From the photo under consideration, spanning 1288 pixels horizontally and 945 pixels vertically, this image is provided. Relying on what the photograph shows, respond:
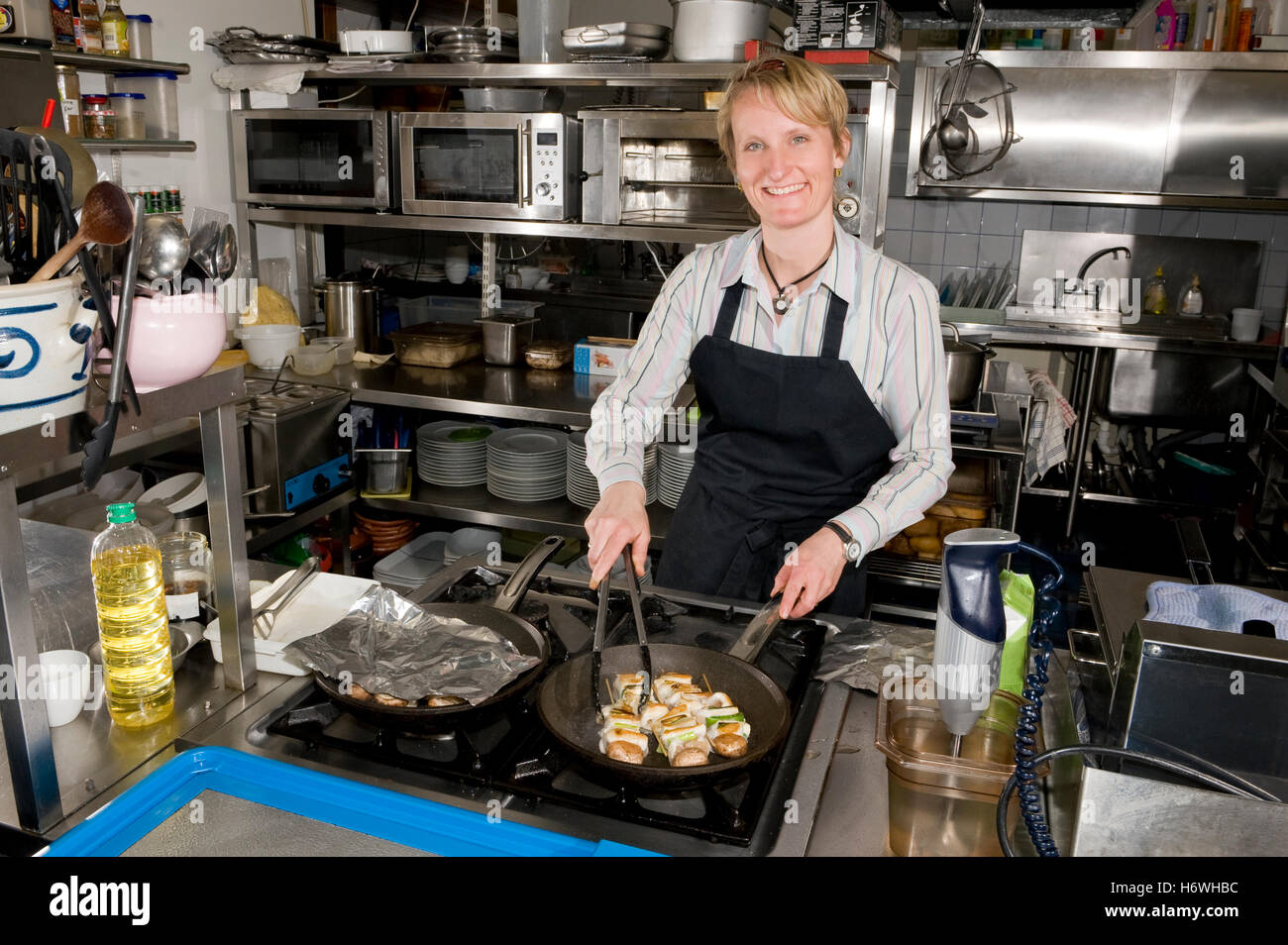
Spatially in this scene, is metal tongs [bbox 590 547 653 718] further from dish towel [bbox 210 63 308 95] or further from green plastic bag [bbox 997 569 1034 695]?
dish towel [bbox 210 63 308 95]

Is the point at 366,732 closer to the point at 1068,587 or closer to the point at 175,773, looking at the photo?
the point at 175,773

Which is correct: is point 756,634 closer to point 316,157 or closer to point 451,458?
point 451,458

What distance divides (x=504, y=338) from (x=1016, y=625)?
9.90 feet

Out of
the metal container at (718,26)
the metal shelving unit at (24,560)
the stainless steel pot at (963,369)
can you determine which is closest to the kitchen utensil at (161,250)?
the metal shelving unit at (24,560)

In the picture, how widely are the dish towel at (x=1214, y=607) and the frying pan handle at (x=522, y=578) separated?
2.65ft

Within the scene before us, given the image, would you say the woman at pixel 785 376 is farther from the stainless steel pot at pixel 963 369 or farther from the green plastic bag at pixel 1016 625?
the stainless steel pot at pixel 963 369

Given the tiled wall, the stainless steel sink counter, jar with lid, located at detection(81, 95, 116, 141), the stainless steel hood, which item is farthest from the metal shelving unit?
the tiled wall

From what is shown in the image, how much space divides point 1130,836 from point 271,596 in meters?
1.18

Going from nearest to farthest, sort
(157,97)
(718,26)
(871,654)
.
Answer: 1. (871,654)
2. (718,26)
3. (157,97)

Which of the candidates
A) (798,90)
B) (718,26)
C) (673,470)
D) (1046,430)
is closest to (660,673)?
(798,90)

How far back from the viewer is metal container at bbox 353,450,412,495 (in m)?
3.65

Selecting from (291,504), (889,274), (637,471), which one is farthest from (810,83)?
(291,504)

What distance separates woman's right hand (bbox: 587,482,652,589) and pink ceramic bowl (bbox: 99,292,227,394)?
584 mm

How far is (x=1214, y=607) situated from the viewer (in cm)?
109
